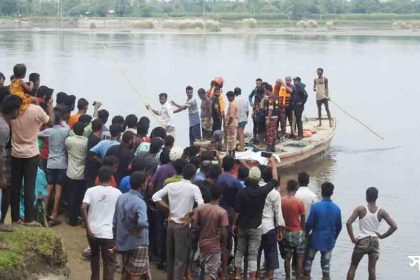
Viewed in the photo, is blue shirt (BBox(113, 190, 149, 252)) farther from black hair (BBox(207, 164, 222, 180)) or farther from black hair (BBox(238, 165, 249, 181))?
black hair (BBox(238, 165, 249, 181))

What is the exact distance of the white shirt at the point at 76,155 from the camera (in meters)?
10.3

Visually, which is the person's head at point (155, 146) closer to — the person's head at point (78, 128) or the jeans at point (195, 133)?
the person's head at point (78, 128)

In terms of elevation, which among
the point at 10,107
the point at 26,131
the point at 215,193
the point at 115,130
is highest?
the point at 10,107

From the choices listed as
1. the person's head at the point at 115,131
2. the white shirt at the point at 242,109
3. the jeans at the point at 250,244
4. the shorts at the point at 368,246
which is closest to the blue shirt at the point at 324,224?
the shorts at the point at 368,246

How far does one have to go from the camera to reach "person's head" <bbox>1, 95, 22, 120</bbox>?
801 centimetres

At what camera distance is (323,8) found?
129 metres

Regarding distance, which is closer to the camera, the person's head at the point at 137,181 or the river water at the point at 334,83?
the person's head at the point at 137,181

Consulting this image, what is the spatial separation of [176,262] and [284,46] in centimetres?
6757

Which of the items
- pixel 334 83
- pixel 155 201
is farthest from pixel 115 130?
pixel 334 83

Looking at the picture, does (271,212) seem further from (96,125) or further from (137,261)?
(96,125)

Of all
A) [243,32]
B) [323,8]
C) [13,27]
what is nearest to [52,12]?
[13,27]

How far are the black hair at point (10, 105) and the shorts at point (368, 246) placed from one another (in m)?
4.45

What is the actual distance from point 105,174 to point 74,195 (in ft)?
7.43

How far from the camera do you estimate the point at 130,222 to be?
27.4ft
